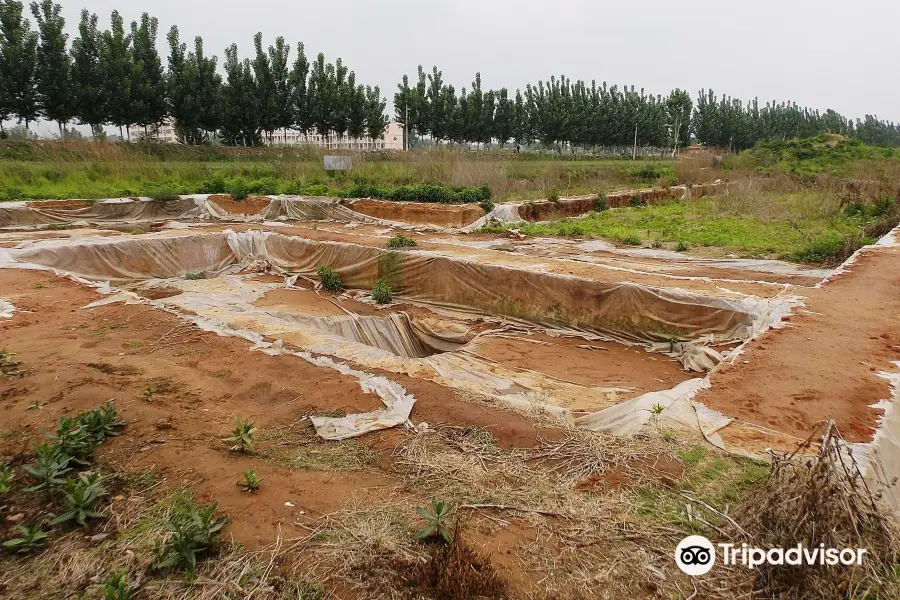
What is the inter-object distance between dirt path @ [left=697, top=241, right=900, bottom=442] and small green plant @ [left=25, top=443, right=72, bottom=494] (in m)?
3.99

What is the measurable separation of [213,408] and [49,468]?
4.10 ft

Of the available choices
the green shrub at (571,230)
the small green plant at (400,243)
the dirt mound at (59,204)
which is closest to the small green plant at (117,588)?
the small green plant at (400,243)

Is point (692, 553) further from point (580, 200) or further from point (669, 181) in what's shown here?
point (669, 181)

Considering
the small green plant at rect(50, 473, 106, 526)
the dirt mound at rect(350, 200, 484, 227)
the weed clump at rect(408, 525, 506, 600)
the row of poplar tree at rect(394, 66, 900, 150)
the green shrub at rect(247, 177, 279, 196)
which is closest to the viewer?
the weed clump at rect(408, 525, 506, 600)

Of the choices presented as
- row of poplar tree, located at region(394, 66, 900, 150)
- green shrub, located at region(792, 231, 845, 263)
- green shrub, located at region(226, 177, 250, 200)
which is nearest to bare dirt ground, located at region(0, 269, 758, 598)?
green shrub, located at region(792, 231, 845, 263)

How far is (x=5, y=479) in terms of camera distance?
2.58 metres

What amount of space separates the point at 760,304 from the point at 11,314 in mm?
8883

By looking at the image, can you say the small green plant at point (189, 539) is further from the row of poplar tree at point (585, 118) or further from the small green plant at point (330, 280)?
the row of poplar tree at point (585, 118)

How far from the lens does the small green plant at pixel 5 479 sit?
2.53 metres

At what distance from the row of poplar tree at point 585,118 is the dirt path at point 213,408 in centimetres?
3780

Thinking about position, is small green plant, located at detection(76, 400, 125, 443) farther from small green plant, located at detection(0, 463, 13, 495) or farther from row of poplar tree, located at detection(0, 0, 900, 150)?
→ row of poplar tree, located at detection(0, 0, 900, 150)

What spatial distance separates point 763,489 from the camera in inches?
92.0

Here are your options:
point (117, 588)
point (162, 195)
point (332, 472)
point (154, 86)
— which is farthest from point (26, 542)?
point (154, 86)

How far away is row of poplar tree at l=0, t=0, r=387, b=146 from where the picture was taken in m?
22.7
